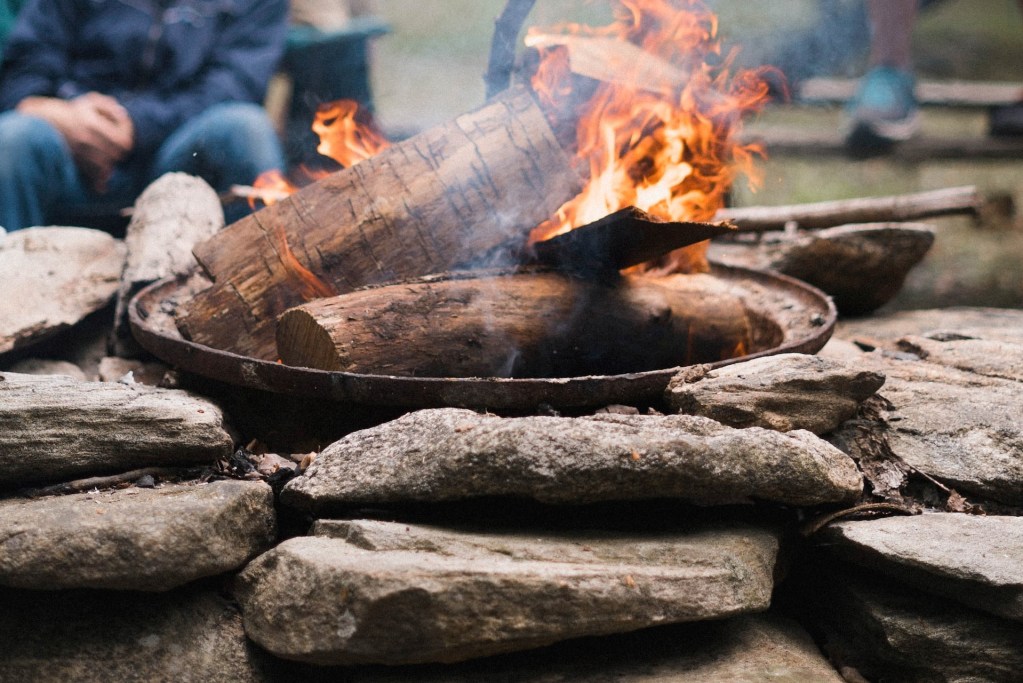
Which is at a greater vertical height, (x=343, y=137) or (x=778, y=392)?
(x=343, y=137)

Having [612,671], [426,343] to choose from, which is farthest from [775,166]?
[612,671]

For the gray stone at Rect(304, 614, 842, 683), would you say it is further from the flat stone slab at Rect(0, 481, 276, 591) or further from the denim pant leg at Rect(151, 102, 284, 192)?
the denim pant leg at Rect(151, 102, 284, 192)

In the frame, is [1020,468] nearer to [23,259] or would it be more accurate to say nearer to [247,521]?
[247,521]

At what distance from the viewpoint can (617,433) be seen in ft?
6.29

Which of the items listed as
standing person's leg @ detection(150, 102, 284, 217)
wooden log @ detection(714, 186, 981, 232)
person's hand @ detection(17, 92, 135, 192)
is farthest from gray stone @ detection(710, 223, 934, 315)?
person's hand @ detection(17, 92, 135, 192)

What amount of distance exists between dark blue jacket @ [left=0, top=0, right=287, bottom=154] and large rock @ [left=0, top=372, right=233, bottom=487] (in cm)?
251

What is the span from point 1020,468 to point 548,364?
118cm

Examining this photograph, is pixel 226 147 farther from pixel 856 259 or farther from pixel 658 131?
pixel 856 259

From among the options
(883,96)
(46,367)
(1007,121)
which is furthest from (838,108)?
(46,367)

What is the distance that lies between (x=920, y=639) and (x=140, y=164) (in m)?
3.90

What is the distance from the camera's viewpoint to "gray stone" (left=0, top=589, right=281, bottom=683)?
189cm

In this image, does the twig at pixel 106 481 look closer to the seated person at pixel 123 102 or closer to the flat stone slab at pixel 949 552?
the flat stone slab at pixel 949 552

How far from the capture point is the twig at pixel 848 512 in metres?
2.12

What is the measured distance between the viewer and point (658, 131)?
9.75 feet
